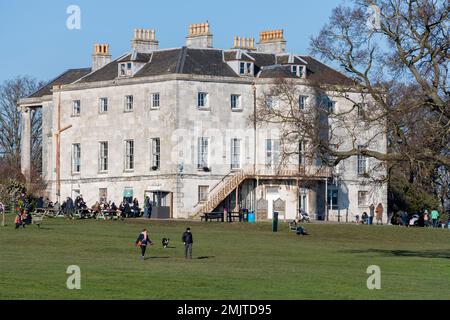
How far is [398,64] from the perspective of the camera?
62656 millimetres

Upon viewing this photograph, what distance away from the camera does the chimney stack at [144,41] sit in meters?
111

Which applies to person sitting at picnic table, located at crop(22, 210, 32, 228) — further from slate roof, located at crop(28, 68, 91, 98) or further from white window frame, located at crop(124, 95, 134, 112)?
slate roof, located at crop(28, 68, 91, 98)

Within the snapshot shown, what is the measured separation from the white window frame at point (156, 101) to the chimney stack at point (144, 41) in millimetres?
6621

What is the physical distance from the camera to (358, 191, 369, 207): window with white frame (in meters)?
112

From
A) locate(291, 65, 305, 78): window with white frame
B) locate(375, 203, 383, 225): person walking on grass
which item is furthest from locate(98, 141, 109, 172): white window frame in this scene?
locate(375, 203, 383, 225): person walking on grass

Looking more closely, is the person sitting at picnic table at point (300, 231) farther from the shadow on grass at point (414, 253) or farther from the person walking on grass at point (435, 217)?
the person walking on grass at point (435, 217)

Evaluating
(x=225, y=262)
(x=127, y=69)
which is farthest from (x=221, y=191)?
(x=225, y=262)

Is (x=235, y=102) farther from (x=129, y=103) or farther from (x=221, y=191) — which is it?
(x=129, y=103)

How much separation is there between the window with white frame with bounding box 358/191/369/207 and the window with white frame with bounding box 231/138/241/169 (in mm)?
11675

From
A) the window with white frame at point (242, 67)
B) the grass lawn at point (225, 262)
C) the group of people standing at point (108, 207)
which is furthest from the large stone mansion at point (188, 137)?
the grass lawn at point (225, 262)

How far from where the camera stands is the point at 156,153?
105 m

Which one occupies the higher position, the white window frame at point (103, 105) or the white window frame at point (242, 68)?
the white window frame at point (242, 68)

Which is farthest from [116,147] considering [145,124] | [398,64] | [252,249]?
[398,64]
